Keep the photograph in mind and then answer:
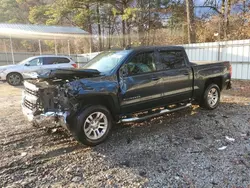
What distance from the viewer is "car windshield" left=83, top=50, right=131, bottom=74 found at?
14.6ft

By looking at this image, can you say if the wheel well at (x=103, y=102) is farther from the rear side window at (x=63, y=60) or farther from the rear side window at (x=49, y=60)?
the rear side window at (x=63, y=60)

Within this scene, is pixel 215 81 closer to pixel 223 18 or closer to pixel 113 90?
pixel 113 90

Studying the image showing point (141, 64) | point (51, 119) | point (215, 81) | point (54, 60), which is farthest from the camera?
point (54, 60)

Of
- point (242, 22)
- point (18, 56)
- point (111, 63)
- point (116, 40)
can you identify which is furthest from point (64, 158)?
point (116, 40)

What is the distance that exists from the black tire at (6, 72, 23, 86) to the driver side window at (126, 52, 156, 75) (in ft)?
31.4

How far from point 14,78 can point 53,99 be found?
31.0 feet

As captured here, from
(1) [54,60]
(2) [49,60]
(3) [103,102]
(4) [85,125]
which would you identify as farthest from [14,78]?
(4) [85,125]

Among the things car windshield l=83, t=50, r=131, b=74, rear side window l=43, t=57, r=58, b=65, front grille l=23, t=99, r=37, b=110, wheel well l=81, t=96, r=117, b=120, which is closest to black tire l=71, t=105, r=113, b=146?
wheel well l=81, t=96, r=117, b=120

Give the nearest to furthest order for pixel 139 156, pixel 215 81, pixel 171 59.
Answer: pixel 139 156
pixel 171 59
pixel 215 81

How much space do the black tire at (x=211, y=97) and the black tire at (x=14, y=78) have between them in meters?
10.1

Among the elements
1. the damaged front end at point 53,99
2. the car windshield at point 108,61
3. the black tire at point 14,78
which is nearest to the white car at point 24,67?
the black tire at point 14,78

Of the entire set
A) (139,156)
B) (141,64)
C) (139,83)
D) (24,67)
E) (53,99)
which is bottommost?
(139,156)

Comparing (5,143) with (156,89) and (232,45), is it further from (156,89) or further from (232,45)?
(232,45)

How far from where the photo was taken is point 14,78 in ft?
39.1
